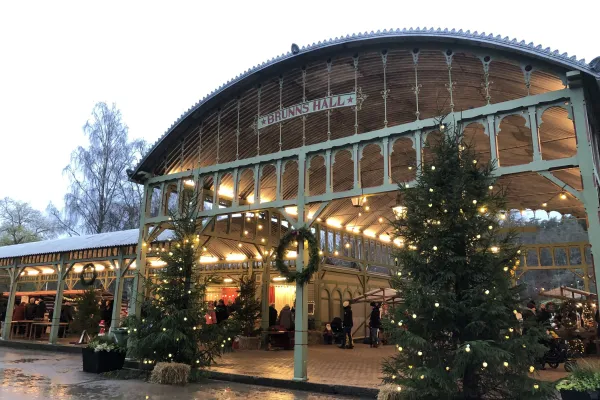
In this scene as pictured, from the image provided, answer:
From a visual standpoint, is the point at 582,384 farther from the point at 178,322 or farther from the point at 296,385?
the point at 178,322

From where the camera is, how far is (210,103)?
40.9 feet

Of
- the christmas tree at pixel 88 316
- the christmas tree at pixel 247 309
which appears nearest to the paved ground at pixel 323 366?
the christmas tree at pixel 247 309

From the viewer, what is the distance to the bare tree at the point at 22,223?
42781mm

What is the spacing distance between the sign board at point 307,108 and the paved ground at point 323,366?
6002 millimetres

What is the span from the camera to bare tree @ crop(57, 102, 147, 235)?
31.8m

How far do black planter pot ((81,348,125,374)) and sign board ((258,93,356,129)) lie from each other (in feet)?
22.3

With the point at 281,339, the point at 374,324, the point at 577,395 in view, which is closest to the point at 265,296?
the point at 281,339

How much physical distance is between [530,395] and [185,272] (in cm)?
739

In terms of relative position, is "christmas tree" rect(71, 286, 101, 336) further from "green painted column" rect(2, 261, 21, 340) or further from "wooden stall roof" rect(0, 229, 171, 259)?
"green painted column" rect(2, 261, 21, 340)

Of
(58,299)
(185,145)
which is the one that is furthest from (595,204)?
(58,299)

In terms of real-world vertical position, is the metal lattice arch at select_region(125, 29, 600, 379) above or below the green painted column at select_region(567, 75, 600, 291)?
above

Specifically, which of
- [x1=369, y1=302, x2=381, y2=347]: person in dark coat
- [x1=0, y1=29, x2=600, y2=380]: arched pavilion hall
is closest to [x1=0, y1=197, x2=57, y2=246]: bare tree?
[x1=0, y1=29, x2=600, y2=380]: arched pavilion hall

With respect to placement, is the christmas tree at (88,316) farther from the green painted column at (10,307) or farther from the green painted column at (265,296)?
the green painted column at (265,296)

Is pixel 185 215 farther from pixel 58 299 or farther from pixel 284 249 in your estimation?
pixel 58 299
